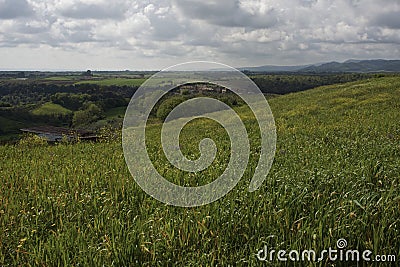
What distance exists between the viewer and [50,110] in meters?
111

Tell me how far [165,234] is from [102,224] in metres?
1.00

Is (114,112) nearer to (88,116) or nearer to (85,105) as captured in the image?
(88,116)

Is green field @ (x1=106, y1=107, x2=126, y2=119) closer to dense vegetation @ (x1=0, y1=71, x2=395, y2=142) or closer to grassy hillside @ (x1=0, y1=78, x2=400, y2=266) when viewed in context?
dense vegetation @ (x1=0, y1=71, x2=395, y2=142)

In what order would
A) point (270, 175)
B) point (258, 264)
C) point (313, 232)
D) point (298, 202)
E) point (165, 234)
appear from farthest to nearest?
1. point (270, 175)
2. point (298, 202)
3. point (165, 234)
4. point (313, 232)
5. point (258, 264)

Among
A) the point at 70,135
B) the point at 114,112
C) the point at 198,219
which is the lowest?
the point at 114,112

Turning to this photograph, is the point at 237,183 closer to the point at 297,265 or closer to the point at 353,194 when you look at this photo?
the point at 353,194

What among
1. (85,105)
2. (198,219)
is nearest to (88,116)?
(85,105)

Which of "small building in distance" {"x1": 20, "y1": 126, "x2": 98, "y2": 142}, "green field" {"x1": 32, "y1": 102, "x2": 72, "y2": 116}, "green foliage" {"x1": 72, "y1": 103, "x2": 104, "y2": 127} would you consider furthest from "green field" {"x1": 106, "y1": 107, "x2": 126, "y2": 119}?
"small building in distance" {"x1": 20, "y1": 126, "x2": 98, "y2": 142}

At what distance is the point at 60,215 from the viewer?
→ 5398 millimetres

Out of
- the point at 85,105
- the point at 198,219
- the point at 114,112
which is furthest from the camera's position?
the point at 85,105

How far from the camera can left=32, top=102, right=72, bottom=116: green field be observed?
352 ft

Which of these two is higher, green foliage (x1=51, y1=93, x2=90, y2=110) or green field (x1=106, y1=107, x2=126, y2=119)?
green foliage (x1=51, y1=93, x2=90, y2=110)

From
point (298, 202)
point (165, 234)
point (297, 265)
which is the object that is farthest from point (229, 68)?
point (297, 265)

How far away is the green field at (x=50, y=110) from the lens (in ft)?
352
